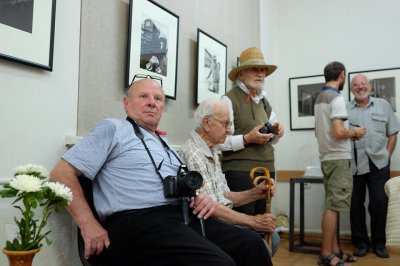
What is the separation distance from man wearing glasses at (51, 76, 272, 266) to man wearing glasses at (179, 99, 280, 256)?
4.4 inches

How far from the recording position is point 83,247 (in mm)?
1385

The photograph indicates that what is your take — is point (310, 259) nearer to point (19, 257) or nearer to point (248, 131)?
point (248, 131)

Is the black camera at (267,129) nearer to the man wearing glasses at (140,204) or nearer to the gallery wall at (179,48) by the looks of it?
the gallery wall at (179,48)

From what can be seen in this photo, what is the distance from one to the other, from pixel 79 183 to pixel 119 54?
83 centimetres

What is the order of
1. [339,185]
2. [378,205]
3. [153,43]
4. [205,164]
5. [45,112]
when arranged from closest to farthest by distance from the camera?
[45,112] < [205,164] < [153,43] < [339,185] < [378,205]

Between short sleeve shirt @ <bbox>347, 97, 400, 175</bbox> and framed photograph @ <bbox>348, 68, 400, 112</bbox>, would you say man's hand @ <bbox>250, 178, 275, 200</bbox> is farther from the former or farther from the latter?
framed photograph @ <bbox>348, 68, 400, 112</bbox>

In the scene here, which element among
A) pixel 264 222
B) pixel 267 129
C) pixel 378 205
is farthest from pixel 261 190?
pixel 378 205

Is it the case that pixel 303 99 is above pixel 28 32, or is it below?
above

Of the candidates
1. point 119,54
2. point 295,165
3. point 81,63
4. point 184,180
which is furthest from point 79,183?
point 295,165

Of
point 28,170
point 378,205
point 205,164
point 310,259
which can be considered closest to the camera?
point 28,170

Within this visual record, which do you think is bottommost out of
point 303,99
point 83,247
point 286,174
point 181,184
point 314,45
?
point 83,247

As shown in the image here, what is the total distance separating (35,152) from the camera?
4.89ft

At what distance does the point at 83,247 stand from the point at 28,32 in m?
0.84

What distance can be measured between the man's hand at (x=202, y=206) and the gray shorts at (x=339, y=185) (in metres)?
1.54
